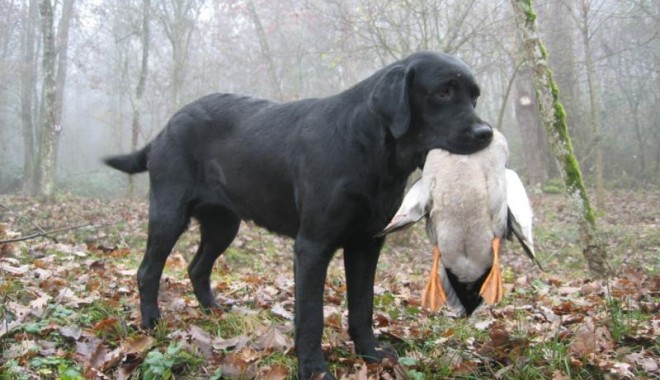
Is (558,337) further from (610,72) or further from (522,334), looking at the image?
(610,72)

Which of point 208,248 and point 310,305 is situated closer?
point 310,305

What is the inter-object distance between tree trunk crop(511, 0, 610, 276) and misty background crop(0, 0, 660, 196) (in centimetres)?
481

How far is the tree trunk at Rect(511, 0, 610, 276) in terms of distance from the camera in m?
5.84

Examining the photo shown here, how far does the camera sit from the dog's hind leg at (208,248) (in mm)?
4566

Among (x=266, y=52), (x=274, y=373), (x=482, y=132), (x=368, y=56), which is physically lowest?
(x=274, y=373)

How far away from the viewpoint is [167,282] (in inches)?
212

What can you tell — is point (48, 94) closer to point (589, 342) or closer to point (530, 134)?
point (589, 342)

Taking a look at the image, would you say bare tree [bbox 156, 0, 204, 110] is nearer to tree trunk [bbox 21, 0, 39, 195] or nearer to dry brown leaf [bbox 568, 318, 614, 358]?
tree trunk [bbox 21, 0, 39, 195]

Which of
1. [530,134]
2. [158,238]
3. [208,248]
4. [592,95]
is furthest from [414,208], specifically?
[530,134]

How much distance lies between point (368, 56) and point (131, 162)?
30.4 feet

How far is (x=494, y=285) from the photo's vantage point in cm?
261

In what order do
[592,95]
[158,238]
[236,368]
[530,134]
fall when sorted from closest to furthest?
[236,368]
[158,238]
[592,95]
[530,134]

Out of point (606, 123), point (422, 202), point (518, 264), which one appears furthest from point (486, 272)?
point (606, 123)

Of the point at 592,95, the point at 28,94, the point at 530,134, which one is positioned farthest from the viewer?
the point at 28,94
